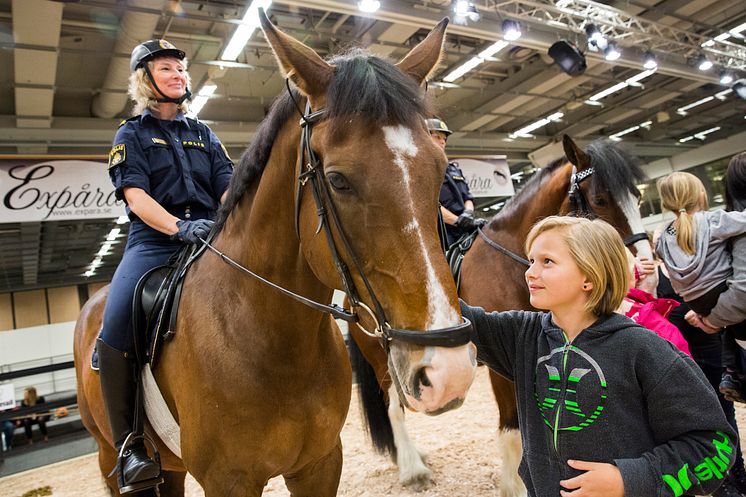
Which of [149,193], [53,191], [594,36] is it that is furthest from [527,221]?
[53,191]

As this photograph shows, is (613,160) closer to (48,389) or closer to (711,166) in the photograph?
(48,389)

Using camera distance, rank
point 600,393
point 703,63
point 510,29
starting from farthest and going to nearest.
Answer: point 703,63, point 510,29, point 600,393

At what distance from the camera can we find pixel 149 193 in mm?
2262

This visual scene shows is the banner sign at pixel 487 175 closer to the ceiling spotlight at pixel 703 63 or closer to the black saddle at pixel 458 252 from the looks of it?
the ceiling spotlight at pixel 703 63

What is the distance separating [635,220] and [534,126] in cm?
1288

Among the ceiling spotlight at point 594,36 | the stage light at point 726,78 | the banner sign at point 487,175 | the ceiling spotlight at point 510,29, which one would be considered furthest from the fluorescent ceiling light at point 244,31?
the stage light at point 726,78

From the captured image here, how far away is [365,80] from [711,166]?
22526 millimetres

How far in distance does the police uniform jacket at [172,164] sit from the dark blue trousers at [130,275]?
0.39 ft

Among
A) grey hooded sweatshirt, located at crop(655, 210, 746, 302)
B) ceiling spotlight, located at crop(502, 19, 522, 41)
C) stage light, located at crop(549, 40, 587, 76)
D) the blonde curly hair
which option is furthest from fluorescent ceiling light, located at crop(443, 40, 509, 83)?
the blonde curly hair

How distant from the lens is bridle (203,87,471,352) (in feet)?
3.94

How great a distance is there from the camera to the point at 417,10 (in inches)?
291

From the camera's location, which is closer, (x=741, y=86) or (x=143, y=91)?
(x=143, y=91)

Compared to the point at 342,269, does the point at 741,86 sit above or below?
above

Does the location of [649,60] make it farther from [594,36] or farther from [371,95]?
[371,95]
